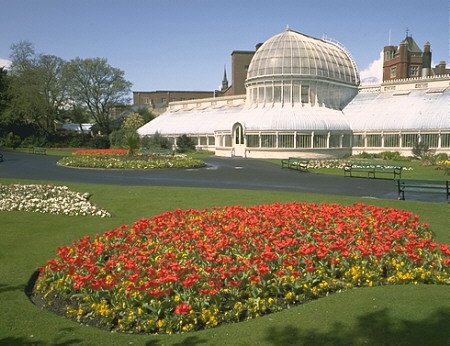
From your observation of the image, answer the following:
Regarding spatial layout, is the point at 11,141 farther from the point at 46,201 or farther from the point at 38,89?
the point at 46,201

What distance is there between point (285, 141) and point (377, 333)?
4204 cm

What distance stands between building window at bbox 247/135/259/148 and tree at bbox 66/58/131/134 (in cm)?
3258

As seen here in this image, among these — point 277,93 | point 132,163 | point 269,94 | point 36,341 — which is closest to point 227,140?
point 269,94

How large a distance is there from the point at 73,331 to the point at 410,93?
51934 mm

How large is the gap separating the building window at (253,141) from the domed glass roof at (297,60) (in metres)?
9.10

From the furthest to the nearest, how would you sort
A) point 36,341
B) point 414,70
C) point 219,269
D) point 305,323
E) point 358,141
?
1. point 414,70
2. point 358,141
3. point 219,269
4. point 305,323
5. point 36,341

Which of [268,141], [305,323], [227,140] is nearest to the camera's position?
[305,323]

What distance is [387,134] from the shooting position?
152 feet

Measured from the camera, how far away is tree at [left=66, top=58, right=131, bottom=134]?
6900 cm

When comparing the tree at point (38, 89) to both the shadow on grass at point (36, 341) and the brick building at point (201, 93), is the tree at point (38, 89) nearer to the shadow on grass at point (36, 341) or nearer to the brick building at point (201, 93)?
the brick building at point (201, 93)

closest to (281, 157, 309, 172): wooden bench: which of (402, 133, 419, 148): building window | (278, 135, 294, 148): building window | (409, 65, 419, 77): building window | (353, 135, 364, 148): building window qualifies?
(278, 135, 294, 148): building window

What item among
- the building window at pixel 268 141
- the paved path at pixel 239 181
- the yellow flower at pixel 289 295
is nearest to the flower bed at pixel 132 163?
the paved path at pixel 239 181

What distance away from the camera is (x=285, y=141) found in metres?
47.0

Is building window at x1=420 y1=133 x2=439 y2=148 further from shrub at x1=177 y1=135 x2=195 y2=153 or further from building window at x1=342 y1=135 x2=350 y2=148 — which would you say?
shrub at x1=177 y1=135 x2=195 y2=153
